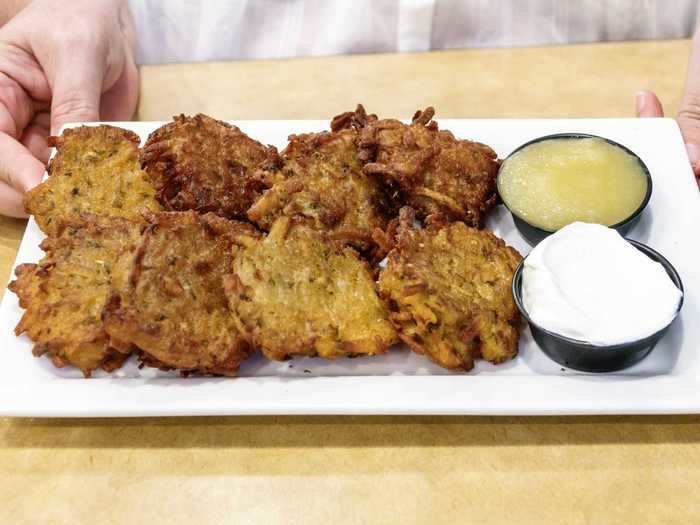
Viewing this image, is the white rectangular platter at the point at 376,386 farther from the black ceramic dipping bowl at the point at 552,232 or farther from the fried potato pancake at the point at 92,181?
the fried potato pancake at the point at 92,181

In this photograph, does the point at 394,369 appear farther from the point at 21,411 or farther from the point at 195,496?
the point at 21,411

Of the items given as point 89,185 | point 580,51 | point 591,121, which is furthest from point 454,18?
point 89,185

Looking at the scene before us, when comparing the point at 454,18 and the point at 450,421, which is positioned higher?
the point at 454,18

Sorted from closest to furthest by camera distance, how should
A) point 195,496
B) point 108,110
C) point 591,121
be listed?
point 195,496, point 591,121, point 108,110

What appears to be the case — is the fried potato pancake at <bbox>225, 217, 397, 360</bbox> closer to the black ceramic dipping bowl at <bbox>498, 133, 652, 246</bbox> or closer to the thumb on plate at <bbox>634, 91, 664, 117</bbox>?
the black ceramic dipping bowl at <bbox>498, 133, 652, 246</bbox>

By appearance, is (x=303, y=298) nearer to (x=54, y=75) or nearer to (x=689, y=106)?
(x=54, y=75)

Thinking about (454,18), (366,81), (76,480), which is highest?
(454,18)

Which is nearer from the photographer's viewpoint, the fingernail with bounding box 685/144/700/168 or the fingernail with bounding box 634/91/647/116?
the fingernail with bounding box 685/144/700/168

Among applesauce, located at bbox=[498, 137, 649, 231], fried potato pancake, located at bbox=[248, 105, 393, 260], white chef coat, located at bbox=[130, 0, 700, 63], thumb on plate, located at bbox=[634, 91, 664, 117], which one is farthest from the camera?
white chef coat, located at bbox=[130, 0, 700, 63]

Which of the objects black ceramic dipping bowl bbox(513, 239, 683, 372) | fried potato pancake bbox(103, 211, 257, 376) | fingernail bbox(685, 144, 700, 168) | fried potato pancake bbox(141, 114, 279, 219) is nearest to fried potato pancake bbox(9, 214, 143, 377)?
fried potato pancake bbox(103, 211, 257, 376)
